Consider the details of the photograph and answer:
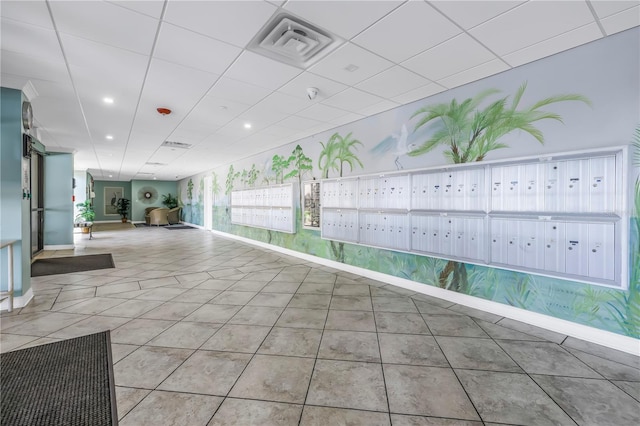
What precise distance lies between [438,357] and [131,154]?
9.33m

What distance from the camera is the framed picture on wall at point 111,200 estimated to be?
16844 mm

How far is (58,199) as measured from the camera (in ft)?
22.5

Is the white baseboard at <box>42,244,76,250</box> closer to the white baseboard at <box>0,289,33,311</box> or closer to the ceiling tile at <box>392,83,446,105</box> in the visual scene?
the white baseboard at <box>0,289,33,311</box>

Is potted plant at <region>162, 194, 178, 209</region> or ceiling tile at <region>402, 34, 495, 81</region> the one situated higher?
ceiling tile at <region>402, 34, 495, 81</region>

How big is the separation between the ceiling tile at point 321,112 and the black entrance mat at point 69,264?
184 inches

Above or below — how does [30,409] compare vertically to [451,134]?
below

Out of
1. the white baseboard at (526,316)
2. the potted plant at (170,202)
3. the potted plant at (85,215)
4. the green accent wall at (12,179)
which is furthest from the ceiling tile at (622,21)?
the potted plant at (170,202)

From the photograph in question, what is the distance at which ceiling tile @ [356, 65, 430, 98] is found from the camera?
298cm

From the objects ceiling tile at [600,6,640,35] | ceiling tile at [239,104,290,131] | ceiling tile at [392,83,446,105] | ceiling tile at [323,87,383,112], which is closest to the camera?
ceiling tile at [600,6,640,35]

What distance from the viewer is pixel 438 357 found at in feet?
7.06

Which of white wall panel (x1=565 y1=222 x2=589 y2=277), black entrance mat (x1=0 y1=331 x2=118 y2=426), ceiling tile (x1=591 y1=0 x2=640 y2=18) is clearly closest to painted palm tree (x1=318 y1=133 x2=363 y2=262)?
white wall panel (x1=565 y1=222 x2=589 y2=277)

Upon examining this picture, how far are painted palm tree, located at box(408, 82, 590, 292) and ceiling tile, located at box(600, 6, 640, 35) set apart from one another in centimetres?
52

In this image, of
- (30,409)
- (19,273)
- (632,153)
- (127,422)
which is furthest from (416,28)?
(19,273)

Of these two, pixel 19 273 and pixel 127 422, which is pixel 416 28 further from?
pixel 19 273
